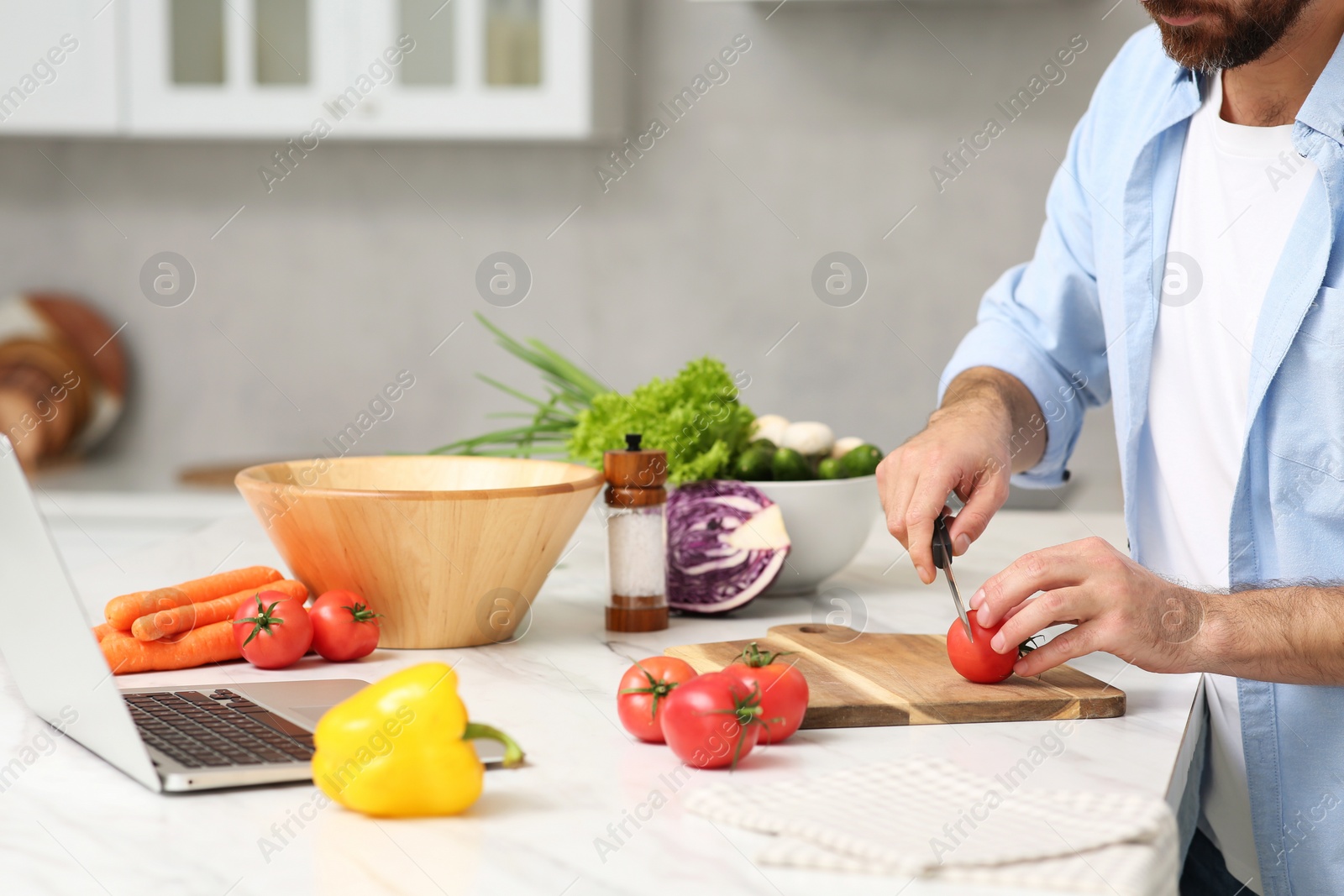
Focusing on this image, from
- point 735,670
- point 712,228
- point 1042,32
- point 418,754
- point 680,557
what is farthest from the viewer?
point 712,228

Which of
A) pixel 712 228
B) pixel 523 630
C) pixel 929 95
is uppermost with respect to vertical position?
pixel 929 95

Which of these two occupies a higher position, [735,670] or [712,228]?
[712,228]

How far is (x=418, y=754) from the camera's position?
0.74m

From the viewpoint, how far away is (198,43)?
9.15ft

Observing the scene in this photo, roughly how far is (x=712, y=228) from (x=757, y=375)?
1.27ft

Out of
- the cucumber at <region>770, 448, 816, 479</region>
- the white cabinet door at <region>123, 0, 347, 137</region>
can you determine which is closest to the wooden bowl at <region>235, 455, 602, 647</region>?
the cucumber at <region>770, 448, 816, 479</region>

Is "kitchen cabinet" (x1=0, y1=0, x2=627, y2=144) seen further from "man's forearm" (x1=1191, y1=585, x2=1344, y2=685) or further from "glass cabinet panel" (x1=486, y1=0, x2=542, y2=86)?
"man's forearm" (x1=1191, y1=585, x2=1344, y2=685)

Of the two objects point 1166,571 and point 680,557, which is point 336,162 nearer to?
point 680,557

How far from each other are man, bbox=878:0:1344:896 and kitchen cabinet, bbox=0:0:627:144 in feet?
4.95

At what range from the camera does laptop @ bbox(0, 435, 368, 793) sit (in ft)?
2.53

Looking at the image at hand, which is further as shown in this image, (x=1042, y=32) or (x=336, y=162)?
(x=336, y=162)

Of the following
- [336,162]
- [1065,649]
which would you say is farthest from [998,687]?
[336,162]

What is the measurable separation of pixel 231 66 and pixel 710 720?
2423 millimetres

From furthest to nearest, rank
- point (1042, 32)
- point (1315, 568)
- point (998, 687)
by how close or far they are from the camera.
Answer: point (1042, 32) < point (1315, 568) < point (998, 687)
